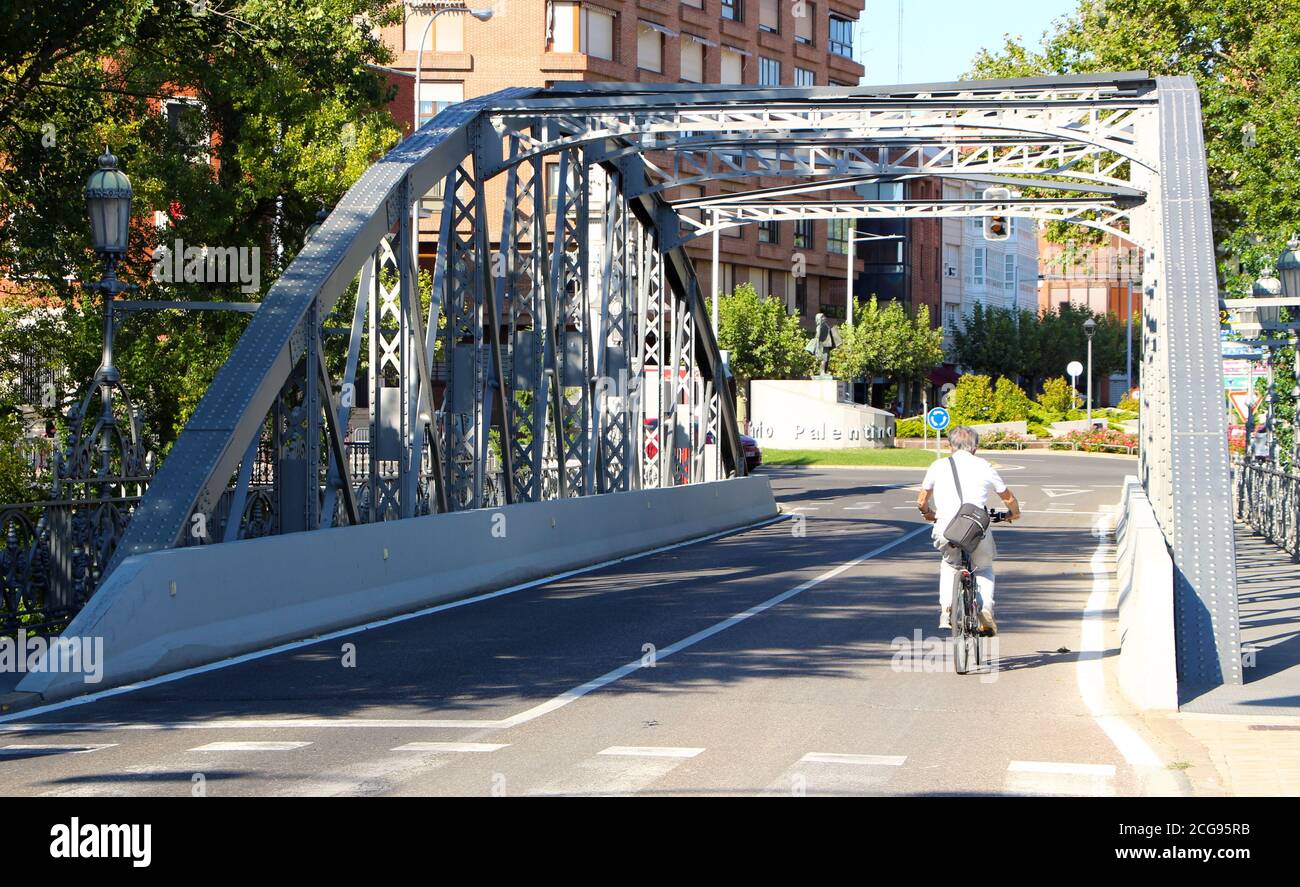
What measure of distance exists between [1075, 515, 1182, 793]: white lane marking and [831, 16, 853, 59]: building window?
206 ft

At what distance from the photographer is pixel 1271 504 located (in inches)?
980

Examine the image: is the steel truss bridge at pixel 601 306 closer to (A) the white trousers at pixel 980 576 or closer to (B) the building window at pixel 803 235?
(A) the white trousers at pixel 980 576

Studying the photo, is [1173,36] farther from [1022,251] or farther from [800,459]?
[1022,251]

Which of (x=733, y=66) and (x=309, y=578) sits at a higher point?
(x=733, y=66)

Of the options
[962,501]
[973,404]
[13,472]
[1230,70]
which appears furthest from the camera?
[973,404]

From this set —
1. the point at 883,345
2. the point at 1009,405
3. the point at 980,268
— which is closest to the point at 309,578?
the point at 1009,405

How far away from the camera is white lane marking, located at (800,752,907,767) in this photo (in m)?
8.45

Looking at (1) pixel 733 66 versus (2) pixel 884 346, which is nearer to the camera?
(1) pixel 733 66

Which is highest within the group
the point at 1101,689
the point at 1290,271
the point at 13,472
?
the point at 1290,271

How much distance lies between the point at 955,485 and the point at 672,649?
2.60 m

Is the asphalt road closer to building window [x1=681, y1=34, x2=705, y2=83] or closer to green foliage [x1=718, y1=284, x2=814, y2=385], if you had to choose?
green foliage [x1=718, y1=284, x2=814, y2=385]

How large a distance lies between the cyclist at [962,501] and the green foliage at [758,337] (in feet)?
182

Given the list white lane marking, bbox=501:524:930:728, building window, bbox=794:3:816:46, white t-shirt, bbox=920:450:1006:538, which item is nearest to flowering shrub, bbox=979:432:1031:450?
building window, bbox=794:3:816:46

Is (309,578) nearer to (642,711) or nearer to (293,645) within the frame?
(293,645)
